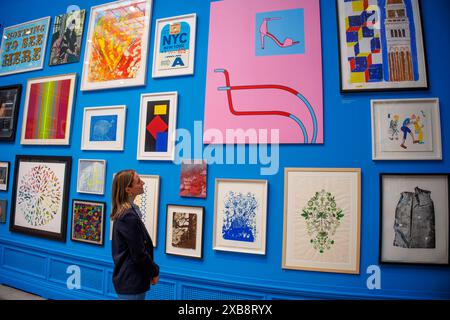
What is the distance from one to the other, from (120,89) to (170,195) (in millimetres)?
1280

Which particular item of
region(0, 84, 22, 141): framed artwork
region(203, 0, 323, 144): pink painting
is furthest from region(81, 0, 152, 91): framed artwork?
region(0, 84, 22, 141): framed artwork

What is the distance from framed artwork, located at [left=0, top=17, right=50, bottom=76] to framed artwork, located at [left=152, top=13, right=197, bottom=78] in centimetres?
172

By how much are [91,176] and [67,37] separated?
1.75 meters

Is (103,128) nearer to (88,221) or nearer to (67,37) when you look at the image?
(88,221)

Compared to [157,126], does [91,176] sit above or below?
below

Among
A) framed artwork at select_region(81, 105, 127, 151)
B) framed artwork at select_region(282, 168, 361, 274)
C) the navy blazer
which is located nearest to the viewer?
the navy blazer

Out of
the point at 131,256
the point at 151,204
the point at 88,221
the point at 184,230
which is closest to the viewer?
the point at 131,256

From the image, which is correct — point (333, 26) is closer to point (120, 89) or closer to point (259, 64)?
point (259, 64)

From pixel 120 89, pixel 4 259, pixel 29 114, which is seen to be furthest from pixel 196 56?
pixel 4 259

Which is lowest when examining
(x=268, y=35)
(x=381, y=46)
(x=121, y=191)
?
(x=121, y=191)

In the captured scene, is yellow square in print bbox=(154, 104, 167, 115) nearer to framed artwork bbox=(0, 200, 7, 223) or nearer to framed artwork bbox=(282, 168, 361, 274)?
framed artwork bbox=(282, 168, 361, 274)

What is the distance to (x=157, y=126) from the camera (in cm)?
231

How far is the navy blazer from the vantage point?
4.75 ft

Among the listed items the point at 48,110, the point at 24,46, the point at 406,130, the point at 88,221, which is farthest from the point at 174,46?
the point at 24,46
